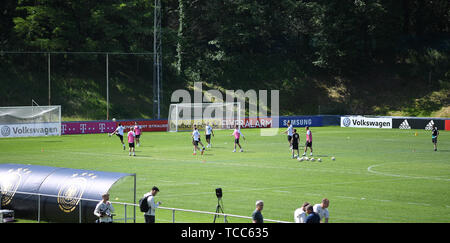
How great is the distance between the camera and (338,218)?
835 inches

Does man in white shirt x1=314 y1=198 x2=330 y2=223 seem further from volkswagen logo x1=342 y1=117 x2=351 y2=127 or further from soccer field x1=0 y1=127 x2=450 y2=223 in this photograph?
volkswagen logo x1=342 y1=117 x2=351 y2=127

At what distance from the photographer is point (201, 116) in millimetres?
74312

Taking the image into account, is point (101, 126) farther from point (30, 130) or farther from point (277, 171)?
point (277, 171)

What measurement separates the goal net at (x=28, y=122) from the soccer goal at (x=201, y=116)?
1311 centimetres

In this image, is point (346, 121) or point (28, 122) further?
point (346, 121)

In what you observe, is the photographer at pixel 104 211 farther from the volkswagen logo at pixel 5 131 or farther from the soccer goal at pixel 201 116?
the soccer goal at pixel 201 116

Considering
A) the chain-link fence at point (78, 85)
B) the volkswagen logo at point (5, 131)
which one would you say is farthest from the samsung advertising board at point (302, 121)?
the volkswagen logo at point (5, 131)

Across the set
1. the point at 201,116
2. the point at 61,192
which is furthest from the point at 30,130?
the point at 61,192

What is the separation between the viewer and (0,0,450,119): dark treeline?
252 ft

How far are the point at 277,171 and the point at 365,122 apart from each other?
42.4 metres

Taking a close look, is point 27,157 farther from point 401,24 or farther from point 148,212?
point 401,24

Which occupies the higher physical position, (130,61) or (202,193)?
(130,61)
